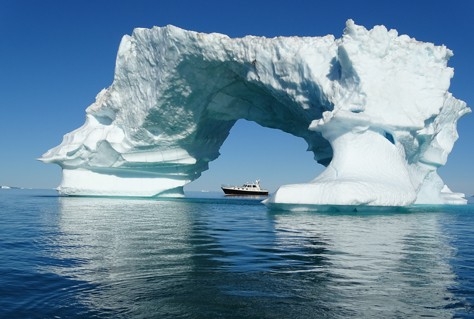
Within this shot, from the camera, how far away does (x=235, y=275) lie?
5.96m

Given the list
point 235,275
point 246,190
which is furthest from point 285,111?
point 246,190

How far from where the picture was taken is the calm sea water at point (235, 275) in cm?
445

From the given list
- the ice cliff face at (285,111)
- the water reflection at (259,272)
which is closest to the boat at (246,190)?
the ice cliff face at (285,111)

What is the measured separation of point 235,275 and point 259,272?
374 millimetres

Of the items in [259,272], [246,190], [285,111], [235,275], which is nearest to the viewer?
[235,275]

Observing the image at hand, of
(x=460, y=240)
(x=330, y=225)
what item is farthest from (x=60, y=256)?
(x=460, y=240)

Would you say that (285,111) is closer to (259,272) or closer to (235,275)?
(259,272)

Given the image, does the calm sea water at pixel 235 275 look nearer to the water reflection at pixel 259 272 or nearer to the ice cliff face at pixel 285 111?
the water reflection at pixel 259 272

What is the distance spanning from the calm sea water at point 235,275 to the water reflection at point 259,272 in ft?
0.04

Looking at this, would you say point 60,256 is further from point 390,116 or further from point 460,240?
point 390,116

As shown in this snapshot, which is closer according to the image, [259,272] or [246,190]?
[259,272]

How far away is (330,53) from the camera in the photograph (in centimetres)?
2078

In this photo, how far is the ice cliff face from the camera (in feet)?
61.5

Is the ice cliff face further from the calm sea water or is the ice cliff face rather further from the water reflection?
the calm sea water
